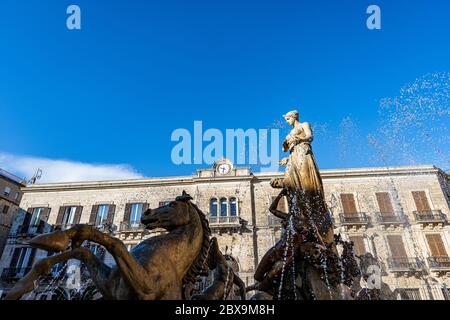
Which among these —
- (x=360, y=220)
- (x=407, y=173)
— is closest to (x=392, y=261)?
(x=360, y=220)

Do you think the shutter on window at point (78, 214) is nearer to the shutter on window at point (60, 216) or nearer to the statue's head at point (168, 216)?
the shutter on window at point (60, 216)

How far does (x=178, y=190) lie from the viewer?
89.6 ft

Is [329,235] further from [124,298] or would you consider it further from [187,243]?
[124,298]

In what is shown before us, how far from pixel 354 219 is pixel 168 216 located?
79.4ft

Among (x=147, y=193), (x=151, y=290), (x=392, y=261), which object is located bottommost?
(x=151, y=290)

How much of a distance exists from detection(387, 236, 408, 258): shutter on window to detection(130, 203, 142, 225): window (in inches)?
825

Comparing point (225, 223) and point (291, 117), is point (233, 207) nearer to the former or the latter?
point (225, 223)

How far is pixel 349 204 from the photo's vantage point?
25.3 m

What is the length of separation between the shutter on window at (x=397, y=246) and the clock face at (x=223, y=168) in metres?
14.4

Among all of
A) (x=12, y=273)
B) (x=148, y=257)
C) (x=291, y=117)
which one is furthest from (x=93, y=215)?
(x=148, y=257)

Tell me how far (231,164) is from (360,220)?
11987 millimetres
